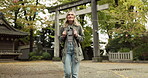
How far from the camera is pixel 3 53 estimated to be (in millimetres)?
16719

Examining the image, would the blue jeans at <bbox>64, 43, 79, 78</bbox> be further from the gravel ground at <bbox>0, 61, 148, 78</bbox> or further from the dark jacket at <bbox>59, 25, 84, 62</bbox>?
the gravel ground at <bbox>0, 61, 148, 78</bbox>

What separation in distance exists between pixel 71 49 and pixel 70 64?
0.28 m

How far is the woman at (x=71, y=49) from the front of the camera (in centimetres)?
305

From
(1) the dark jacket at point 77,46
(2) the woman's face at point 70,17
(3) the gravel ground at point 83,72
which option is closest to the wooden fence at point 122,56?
(3) the gravel ground at point 83,72

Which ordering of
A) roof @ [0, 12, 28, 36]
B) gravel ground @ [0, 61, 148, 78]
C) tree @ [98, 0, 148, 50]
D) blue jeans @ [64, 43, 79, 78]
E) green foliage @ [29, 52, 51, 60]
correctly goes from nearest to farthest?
blue jeans @ [64, 43, 79, 78]
gravel ground @ [0, 61, 148, 78]
tree @ [98, 0, 148, 50]
roof @ [0, 12, 28, 36]
green foliage @ [29, 52, 51, 60]

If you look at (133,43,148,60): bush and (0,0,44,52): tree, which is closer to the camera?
(133,43,148,60): bush

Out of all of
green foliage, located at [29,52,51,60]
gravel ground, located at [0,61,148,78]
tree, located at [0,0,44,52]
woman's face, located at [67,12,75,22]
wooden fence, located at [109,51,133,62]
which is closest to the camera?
woman's face, located at [67,12,75,22]

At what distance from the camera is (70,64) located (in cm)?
309

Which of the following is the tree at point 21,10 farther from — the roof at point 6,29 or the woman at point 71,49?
the woman at point 71,49

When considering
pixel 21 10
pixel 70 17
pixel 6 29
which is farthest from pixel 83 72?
pixel 21 10

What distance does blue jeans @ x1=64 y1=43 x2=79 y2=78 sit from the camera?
Answer: 9.95 ft

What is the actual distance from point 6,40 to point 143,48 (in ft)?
46.6

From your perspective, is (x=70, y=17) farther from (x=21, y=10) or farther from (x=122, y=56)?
(x=21, y=10)

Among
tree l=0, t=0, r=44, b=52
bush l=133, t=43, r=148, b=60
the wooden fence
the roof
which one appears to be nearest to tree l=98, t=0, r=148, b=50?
bush l=133, t=43, r=148, b=60
